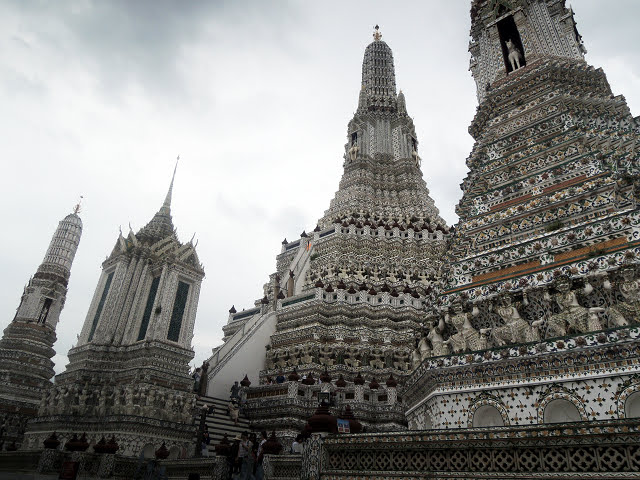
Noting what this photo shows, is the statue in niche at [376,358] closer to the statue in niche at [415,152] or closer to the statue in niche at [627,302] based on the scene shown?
the statue in niche at [627,302]

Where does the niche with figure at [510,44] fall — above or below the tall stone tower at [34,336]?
above

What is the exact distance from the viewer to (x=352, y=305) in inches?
934

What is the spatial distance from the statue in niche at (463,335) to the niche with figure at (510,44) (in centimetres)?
1245

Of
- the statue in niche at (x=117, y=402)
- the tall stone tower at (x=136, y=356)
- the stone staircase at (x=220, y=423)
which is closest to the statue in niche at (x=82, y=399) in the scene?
the tall stone tower at (x=136, y=356)

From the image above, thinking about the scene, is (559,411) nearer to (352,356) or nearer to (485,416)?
(485,416)

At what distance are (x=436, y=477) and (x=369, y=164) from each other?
1294 inches

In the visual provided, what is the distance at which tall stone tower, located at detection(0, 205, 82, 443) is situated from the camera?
25.6m

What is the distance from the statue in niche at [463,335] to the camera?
946 centimetres

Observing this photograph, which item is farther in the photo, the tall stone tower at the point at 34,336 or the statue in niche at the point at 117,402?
the tall stone tower at the point at 34,336

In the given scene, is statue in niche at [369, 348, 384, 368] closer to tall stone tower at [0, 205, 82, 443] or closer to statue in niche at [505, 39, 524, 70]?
statue in niche at [505, 39, 524, 70]

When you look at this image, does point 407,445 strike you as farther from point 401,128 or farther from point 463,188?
point 401,128

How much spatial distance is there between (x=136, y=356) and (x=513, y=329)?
16.5 m

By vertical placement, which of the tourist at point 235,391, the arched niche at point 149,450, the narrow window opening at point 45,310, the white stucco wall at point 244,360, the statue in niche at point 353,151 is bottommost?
the arched niche at point 149,450

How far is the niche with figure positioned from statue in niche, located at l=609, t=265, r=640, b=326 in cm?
1228
